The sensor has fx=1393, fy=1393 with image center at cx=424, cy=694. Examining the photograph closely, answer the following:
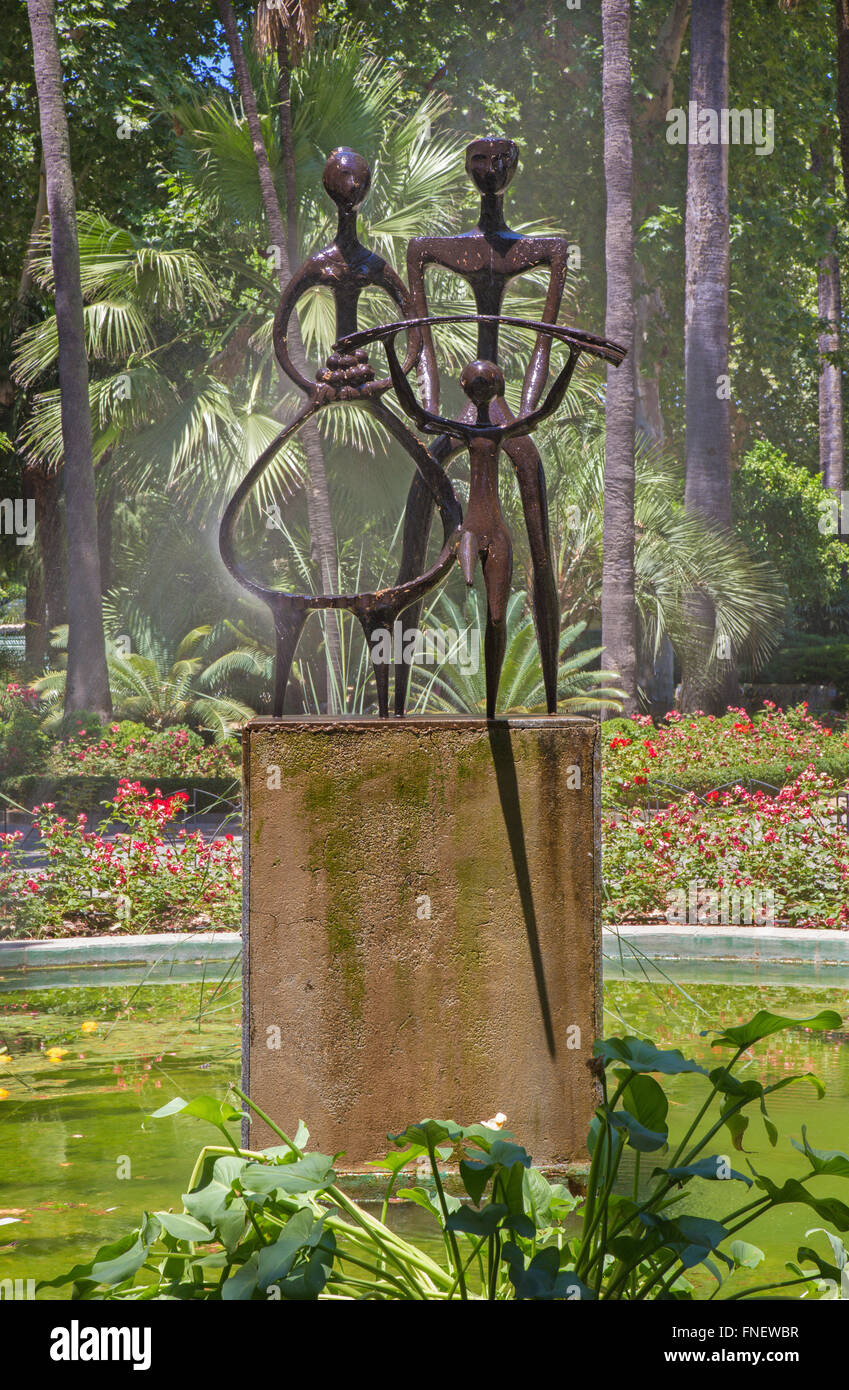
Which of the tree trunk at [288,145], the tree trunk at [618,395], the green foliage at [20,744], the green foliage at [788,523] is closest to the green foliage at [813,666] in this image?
the green foliage at [788,523]

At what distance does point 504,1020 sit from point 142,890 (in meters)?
3.87

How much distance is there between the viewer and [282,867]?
3.45 m

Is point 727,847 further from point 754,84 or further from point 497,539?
point 754,84

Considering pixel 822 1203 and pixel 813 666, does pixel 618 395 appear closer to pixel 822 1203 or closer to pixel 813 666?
pixel 813 666

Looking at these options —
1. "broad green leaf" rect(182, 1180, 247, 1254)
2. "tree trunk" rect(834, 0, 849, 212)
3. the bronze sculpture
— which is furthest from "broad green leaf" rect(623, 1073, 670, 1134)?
"tree trunk" rect(834, 0, 849, 212)

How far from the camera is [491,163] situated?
4.04m

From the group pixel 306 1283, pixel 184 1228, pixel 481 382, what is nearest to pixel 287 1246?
pixel 306 1283

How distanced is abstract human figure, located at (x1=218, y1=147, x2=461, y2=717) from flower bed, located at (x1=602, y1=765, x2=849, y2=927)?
3.13m

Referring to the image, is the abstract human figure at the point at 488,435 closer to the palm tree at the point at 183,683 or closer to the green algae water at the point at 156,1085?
the green algae water at the point at 156,1085

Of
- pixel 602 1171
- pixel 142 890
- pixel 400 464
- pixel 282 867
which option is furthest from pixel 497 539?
pixel 400 464

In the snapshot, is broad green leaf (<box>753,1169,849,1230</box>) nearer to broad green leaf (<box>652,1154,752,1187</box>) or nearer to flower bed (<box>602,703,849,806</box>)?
broad green leaf (<box>652,1154,752,1187</box>)

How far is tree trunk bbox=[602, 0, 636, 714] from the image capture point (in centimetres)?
1389

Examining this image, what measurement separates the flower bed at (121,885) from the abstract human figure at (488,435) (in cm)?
329

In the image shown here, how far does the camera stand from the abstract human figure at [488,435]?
12.0ft
